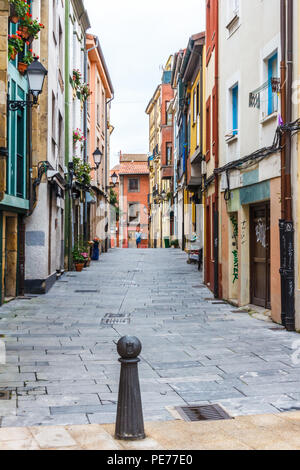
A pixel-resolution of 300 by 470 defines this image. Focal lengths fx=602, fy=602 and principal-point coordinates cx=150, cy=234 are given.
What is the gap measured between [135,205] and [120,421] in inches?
2461

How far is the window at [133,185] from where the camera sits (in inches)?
2682

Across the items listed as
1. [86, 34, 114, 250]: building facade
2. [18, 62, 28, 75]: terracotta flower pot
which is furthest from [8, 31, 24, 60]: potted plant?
[86, 34, 114, 250]: building facade

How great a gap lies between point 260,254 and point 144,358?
209 inches

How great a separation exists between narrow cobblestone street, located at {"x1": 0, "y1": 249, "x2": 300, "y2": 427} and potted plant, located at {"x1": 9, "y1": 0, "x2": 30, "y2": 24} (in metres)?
5.80

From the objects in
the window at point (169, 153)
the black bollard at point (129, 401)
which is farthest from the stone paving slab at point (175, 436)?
the window at point (169, 153)

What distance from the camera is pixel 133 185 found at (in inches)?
2689

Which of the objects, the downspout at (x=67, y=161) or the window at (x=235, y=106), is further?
the downspout at (x=67, y=161)

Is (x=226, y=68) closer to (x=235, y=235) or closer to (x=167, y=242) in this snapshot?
(x=235, y=235)

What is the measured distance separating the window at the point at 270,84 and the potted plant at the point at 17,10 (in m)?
4.90

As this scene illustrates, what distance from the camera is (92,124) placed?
104 feet

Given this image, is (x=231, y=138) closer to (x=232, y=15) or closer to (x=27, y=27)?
(x=232, y=15)

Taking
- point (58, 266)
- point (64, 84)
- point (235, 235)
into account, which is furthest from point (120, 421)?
point (64, 84)

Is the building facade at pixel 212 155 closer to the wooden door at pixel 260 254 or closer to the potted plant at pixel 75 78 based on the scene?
the wooden door at pixel 260 254

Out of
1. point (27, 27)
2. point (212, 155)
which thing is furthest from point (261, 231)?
point (27, 27)
